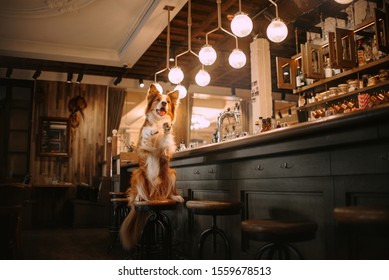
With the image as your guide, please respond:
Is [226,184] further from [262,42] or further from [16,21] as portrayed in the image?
[16,21]

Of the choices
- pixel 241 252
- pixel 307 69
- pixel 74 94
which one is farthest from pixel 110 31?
pixel 241 252

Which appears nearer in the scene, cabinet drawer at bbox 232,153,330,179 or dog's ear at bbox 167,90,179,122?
cabinet drawer at bbox 232,153,330,179

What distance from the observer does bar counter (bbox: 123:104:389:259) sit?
4.78 ft

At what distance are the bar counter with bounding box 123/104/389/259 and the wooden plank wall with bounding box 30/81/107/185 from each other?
16.3ft

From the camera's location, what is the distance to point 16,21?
514 centimetres

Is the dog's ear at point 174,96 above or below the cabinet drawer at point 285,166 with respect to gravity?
above

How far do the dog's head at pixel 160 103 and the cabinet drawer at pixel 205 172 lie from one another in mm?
507

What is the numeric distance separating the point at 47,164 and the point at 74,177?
1.90ft

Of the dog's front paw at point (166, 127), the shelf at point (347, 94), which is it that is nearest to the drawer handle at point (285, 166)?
the dog's front paw at point (166, 127)

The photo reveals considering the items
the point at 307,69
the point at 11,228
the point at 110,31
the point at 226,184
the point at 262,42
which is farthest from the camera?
the point at 110,31

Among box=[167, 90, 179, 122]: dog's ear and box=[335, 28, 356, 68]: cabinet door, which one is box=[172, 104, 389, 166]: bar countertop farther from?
box=[335, 28, 356, 68]: cabinet door

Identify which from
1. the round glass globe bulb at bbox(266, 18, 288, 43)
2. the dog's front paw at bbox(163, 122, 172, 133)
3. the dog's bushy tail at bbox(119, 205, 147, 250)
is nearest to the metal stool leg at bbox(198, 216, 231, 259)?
the dog's front paw at bbox(163, 122, 172, 133)

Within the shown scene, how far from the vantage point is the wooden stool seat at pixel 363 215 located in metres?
1.08

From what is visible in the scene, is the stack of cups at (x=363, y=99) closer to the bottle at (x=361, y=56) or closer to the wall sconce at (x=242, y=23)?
the bottle at (x=361, y=56)
